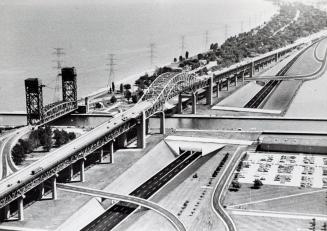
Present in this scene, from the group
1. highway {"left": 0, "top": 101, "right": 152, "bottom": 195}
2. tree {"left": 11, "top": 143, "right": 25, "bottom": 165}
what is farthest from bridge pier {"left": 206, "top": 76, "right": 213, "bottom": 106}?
tree {"left": 11, "top": 143, "right": 25, "bottom": 165}

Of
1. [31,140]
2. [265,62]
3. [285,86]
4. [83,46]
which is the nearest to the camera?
[31,140]

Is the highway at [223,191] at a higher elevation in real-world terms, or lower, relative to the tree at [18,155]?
lower

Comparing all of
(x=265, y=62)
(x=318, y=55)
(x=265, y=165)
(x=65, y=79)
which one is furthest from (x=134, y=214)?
(x=318, y=55)

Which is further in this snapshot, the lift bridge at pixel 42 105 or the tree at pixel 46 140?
the lift bridge at pixel 42 105

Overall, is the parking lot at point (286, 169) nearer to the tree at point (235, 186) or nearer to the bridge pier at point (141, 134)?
the tree at point (235, 186)

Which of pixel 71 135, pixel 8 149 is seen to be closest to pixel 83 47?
pixel 71 135

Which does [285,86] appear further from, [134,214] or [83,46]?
[134,214]

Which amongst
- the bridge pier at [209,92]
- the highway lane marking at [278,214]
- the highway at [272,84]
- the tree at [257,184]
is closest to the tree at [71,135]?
the tree at [257,184]
